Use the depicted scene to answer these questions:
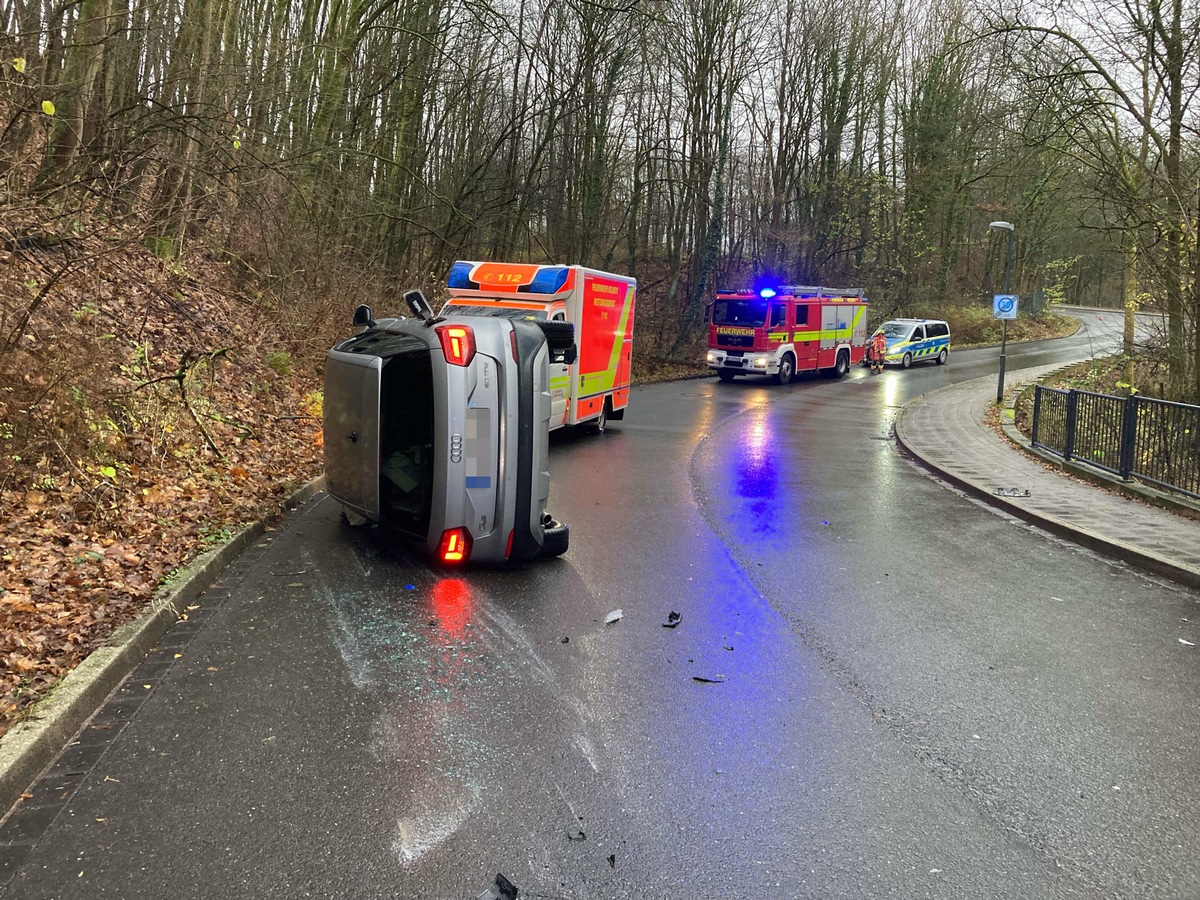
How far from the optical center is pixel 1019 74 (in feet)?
47.3

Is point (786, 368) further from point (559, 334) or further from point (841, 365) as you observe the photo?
point (559, 334)

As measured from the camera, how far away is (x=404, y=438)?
755 centimetres

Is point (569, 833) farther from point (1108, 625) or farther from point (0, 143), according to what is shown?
point (0, 143)

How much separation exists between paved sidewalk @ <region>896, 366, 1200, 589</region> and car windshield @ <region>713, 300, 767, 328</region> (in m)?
10.5

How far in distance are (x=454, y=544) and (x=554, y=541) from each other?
0.98 m

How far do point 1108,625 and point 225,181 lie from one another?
11815mm

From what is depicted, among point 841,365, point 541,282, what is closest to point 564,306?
point 541,282

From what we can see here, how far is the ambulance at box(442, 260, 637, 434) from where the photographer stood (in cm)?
1479

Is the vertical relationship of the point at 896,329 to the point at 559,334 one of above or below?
above

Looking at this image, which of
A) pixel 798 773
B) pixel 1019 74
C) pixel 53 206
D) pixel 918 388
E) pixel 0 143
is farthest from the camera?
pixel 918 388

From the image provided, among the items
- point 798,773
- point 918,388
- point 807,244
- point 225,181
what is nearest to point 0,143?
point 225,181

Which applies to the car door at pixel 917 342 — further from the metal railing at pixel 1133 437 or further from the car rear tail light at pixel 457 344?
the car rear tail light at pixel 457 344

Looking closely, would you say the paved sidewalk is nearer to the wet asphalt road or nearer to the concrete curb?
the wet asphalt road

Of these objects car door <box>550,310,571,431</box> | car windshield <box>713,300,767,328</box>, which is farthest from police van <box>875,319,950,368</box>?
car door <box>550,310,571,431</box>
